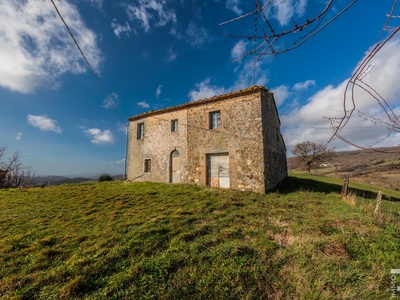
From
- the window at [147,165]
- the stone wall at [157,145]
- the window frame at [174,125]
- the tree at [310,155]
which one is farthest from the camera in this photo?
the tree at [310,155]

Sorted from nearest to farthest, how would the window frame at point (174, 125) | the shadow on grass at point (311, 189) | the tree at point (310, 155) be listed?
1. the shadow on grass at point (311, 189)
2. the window frame at point (174, 125)
3. the tree at point (310, 155)

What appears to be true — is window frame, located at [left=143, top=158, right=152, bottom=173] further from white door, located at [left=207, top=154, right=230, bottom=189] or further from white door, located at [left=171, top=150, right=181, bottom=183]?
white door, located at [left=207, top=154, right=230, bottom=189]

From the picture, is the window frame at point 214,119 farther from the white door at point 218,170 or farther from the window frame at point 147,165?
the window frame at point 147,165

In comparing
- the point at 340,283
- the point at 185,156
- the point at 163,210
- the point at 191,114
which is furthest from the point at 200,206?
the point at 191,114

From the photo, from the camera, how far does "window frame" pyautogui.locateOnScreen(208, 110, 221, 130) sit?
1206cm

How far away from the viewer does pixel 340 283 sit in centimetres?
306

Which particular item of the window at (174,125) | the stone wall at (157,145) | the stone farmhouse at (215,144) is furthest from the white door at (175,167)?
the window at (174,125)

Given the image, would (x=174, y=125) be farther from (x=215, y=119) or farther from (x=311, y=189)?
(x=311, y=189)

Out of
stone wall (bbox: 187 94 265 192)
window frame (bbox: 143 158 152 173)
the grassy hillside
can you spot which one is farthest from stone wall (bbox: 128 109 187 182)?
the grassy hillside

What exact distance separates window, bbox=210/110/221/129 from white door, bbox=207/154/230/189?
2065mm

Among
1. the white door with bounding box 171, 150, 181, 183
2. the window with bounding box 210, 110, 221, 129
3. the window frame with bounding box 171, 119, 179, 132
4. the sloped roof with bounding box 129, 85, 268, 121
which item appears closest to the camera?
the sloped roof with bounding box 129, 85, 268, 121

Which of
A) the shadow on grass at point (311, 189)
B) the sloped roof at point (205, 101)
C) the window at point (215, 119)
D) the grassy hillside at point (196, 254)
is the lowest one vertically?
the grassy hillside at point (196, 254)

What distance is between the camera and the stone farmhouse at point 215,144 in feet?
34.5

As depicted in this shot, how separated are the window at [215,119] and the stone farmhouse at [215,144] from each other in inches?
1.9
